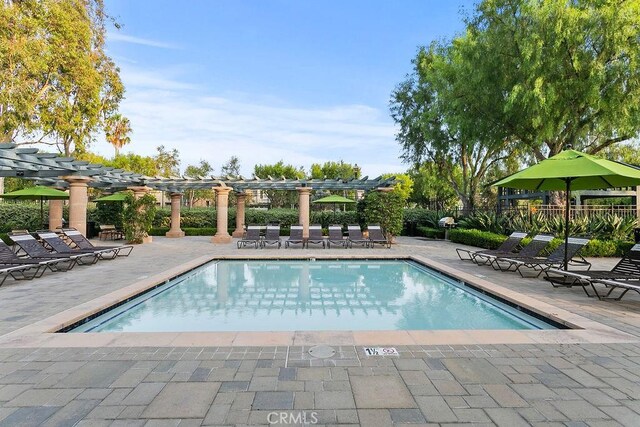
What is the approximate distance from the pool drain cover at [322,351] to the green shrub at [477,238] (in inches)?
441

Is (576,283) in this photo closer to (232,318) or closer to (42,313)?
(232,318)

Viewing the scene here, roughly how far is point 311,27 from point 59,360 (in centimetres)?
1508

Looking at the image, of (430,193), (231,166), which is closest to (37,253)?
(231,166)

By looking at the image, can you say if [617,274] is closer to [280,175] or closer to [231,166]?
[280,175]

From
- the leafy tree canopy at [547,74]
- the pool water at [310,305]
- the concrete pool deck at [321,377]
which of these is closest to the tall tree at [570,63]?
the leafy tree canopy at [547,74]

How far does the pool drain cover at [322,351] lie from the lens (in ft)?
12.3

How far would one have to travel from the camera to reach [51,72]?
1850cm

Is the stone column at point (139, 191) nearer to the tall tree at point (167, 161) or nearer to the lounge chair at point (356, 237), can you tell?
the lounge chair at point (356, 237)

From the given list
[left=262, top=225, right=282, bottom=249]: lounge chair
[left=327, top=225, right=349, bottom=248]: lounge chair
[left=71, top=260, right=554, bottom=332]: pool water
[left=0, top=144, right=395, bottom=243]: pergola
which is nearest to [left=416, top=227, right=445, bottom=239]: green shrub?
[left=0, top=144, right=395, bottom=243]: pergola

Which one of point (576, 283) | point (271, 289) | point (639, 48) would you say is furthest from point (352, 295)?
point (639, 48)

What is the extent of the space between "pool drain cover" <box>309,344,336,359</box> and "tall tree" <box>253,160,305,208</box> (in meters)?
35.2

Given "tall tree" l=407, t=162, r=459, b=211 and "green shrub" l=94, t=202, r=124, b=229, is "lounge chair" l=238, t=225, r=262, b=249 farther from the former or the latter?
"tall tree" l=407, t=162, r=459, b=211

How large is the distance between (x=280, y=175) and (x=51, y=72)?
2506 centimetres

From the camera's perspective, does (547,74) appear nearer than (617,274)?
No
